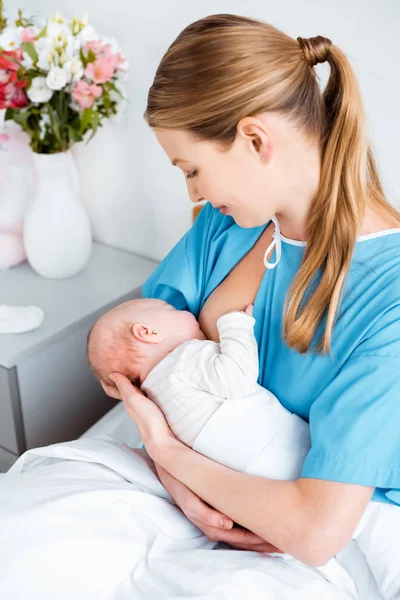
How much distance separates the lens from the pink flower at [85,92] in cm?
151

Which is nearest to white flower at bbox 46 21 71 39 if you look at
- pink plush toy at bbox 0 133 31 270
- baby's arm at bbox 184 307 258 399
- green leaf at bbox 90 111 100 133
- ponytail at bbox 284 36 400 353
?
green leaf at bbox 90 111 100 133

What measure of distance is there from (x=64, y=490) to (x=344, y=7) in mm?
1117

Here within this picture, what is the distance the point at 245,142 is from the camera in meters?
0.91

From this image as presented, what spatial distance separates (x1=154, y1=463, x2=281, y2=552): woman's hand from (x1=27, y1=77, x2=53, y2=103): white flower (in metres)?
1.03

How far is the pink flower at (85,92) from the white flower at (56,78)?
1.7 inches

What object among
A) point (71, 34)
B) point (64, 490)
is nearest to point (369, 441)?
point (64, 490)

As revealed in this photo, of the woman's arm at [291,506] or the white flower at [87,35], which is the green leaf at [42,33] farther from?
the woman's arm at [291,506]

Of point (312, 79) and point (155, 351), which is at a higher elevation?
point (312, 79)

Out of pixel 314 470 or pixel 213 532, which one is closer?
pixel 314 470

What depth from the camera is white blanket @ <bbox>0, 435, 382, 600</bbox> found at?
92cm

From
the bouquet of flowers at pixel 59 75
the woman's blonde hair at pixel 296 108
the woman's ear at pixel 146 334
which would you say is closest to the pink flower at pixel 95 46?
the bouquet of flowers at pixel 59 75

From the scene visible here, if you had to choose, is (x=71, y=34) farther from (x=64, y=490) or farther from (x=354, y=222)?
(x=64, y=490)

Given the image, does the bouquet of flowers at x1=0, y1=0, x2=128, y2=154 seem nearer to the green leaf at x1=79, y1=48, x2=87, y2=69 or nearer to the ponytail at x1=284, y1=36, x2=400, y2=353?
the green leaf at x1=79, y1=48, x2=87, y2=69

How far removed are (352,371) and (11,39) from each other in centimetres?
121
